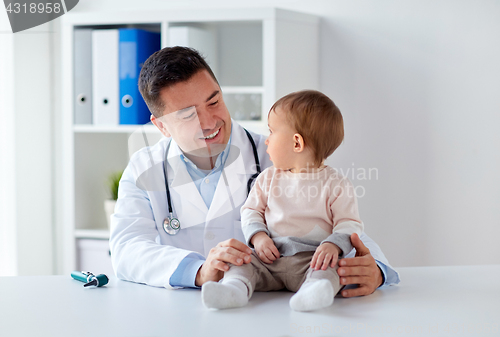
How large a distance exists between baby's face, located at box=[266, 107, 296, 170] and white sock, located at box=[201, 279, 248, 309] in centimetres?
32

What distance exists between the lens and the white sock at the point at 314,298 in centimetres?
71

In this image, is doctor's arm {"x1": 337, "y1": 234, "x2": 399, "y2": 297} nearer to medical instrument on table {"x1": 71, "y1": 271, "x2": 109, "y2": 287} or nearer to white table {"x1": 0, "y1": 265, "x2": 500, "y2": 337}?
white table {"x1": 0, "y1": 265, "x2": 500, "y2": 337}

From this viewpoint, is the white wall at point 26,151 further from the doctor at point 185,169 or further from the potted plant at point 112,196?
the doctor at point 185,169

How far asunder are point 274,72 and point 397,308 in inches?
56.0

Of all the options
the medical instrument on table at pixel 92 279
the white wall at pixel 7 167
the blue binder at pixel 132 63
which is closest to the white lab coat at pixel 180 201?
the medical instrument on table at pixel 92 279

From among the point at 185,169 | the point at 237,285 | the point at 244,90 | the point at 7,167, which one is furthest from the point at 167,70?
the point at 7,167

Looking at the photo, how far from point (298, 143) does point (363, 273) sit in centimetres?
29

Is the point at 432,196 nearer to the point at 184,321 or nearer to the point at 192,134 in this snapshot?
the point at 192,134

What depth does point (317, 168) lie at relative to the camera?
0.97 metres

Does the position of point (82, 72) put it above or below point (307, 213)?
above

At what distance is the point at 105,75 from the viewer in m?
2.15

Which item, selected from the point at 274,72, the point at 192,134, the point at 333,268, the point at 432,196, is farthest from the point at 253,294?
the point at 432,196

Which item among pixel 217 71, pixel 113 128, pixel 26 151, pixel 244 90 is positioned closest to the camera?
pixel 244 90

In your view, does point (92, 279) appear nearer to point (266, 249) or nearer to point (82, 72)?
point (266, 249)
